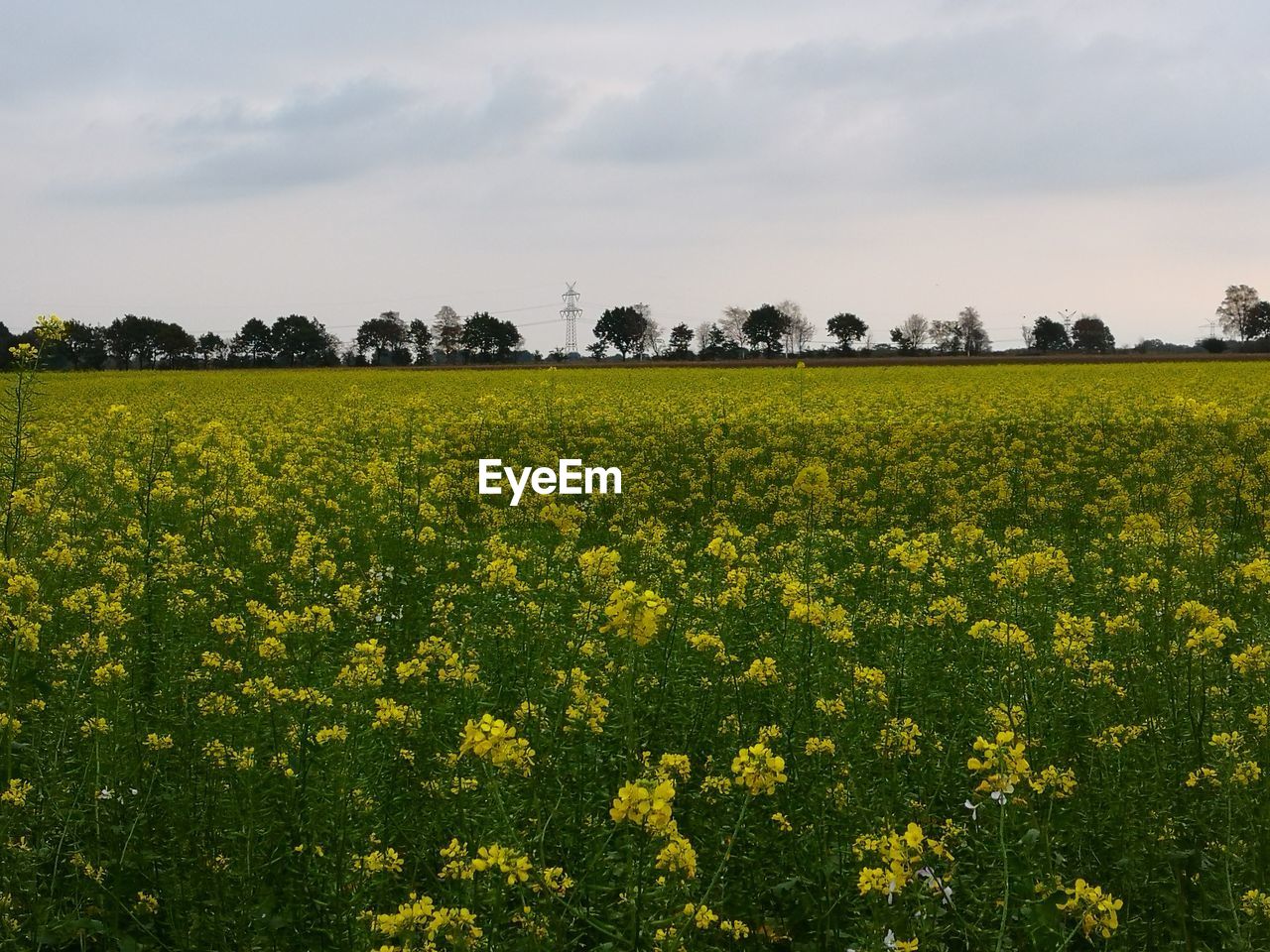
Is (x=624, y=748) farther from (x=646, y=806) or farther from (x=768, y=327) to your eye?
(x=768, y=327)

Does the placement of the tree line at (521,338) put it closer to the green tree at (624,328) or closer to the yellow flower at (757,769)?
the green tree at (624,328)

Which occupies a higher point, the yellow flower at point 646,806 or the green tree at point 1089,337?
the green tree at point 1089,337

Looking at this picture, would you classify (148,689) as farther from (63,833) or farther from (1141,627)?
(1141,627)

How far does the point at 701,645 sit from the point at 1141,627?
314cm

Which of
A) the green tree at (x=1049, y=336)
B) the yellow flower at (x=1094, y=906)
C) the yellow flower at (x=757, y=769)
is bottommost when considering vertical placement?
the yellow flower at (x=1094, y=906)

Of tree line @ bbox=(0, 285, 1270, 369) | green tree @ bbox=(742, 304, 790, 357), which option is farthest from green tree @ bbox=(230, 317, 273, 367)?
green tree @ bbox=(742, 304, 790, 357)

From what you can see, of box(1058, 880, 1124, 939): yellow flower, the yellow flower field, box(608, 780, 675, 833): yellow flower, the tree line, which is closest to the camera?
box(608, 780, 675, 833): yellow flower

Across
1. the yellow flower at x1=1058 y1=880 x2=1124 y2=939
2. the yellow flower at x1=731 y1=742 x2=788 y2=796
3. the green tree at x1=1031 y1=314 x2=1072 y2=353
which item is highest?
the green tree at x1=1031 y1=314 x2=1072 y2=353

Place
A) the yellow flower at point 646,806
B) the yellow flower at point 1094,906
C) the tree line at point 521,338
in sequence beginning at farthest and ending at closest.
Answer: the tree line at point 521,338, the yellow flower at point 1094,906, the yellow flower at point 646,806

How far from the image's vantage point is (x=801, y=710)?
177 inches

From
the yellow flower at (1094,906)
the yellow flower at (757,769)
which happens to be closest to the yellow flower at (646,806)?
the yellow flower at (757,769)

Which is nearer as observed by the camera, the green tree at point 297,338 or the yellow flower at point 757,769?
the yellow flower at point 757,769

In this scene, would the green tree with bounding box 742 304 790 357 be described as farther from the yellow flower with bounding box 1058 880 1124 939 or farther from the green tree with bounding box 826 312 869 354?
the yellow flower with bounding box 1058 880 1124 939

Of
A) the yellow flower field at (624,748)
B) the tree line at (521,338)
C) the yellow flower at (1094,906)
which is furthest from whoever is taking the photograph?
the tree line at (521,338)
